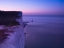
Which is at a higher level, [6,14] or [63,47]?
[6,14]

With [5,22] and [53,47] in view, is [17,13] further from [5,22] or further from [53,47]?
[53,47]

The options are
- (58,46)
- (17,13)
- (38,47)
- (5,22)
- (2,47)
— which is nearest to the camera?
(2,47)

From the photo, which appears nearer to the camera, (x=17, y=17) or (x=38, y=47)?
(x=17, y=17)

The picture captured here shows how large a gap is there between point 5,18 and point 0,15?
0.90 feet

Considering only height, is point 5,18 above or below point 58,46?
above

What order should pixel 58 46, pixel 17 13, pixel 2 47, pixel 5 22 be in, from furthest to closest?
pixel 58 46, pixel 17 13, pixel 5 22, pixel 2 47

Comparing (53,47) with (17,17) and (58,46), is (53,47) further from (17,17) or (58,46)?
(17,17)

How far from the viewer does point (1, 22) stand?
4758 mm

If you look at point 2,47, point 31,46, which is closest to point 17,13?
point 2,47

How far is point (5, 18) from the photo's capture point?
4875mm

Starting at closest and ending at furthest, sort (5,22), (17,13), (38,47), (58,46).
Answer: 1. (5,22)
2. (17,13)
3. (38,47)
4. (58,46)

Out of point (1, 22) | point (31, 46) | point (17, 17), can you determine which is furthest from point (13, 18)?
point (31, 46)

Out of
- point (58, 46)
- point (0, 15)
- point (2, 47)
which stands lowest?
point (58, 46)

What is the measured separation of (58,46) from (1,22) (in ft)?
21.2
